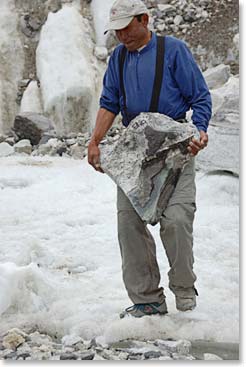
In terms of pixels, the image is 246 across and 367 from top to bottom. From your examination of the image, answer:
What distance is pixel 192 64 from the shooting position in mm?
2857

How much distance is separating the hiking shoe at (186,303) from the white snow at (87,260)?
0.10 feet

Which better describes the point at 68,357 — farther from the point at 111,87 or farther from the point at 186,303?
the point at 111,87

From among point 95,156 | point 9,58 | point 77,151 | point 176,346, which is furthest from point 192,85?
point 9,58

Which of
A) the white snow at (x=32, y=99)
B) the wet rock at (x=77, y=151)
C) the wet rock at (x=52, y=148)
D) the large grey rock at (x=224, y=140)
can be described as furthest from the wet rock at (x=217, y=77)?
the white snow at (x=32, y=99)

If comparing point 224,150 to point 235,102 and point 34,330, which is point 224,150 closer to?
point 235,102

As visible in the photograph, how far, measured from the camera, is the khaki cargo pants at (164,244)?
287cm

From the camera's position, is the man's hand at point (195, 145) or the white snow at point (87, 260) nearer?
the man's hand at point (195, 145)

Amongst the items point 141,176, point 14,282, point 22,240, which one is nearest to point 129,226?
point 141,176

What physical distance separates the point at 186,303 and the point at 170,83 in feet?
3.07

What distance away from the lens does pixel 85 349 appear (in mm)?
2771

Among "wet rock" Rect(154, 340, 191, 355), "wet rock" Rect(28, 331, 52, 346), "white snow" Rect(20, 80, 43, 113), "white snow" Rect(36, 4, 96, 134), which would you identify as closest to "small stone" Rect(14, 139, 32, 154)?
"white snow" Rect(36, 4, 96, 134)

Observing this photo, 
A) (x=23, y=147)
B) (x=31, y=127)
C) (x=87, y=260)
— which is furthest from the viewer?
(x=31, y=127)

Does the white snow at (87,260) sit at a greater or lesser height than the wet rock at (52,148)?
greater

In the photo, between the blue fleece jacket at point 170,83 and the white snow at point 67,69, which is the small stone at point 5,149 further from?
the blue fleece jacket at point 170,83
